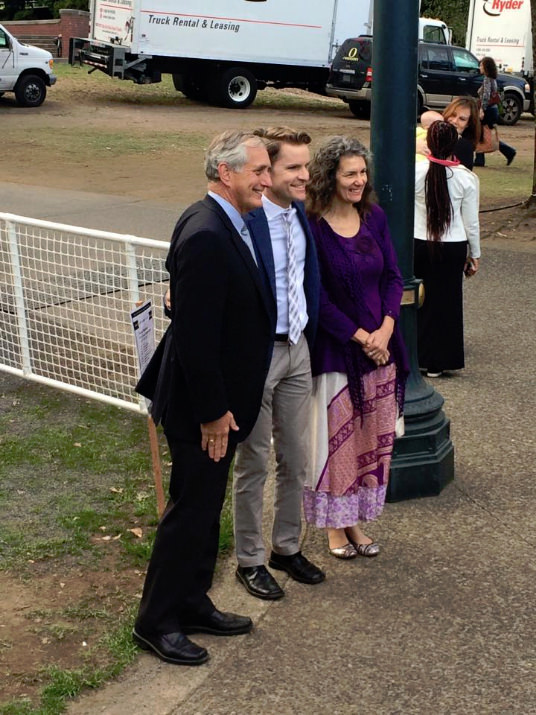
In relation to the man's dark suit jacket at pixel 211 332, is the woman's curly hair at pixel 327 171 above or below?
above

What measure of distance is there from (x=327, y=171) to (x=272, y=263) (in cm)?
61

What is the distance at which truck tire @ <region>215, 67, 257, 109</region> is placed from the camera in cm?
2738

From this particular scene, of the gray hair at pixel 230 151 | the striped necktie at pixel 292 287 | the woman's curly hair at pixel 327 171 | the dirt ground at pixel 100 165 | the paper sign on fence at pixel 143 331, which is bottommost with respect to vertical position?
the dirt ground at pixel 100 165

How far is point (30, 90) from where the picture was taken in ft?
82.4

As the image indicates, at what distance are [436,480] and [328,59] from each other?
24125 millimetres

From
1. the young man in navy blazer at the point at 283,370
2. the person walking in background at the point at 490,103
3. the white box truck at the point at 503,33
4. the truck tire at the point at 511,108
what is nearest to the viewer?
the young man in navy blazer at the point at 283,370

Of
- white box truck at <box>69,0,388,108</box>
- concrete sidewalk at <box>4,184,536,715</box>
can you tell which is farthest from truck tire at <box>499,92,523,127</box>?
concrete sidewalk at <box>4,184,536,715</box>

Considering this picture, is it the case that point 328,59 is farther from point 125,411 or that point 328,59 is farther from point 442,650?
point 442,650

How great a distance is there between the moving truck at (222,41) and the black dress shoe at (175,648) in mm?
23124

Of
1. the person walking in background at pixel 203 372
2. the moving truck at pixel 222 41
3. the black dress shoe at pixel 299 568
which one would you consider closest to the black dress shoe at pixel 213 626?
the person walking in background at pixel 203 372

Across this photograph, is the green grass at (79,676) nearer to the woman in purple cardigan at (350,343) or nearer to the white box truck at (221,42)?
Answer: the woman in purple cardigan at (350,343)

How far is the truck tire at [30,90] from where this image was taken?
25.0 meters

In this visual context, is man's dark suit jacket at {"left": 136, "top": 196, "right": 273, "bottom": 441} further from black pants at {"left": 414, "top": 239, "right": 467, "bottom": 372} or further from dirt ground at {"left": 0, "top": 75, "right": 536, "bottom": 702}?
black pants at {"left": 414, "top": 239, "right": 467, "bottom": 372}

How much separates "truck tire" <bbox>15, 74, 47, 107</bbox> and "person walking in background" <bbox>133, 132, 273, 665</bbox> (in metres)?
22.6
